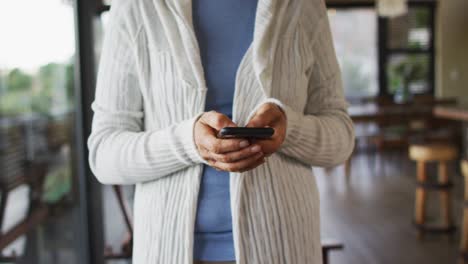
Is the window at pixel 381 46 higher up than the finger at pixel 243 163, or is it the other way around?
the window at pixel 381 46

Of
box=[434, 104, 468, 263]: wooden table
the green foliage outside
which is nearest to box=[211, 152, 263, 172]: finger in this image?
the green foliage outside

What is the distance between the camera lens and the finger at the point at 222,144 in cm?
75

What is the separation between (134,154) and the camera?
2.89ft

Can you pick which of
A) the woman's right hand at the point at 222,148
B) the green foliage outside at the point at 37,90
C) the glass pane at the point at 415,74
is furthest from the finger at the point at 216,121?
the glass pane at the point at 415,74

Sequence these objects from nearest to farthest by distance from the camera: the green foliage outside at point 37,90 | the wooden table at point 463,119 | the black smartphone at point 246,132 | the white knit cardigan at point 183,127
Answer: the black smartphone at point 246,132 → the white knit cardigan at point 183,127 → the green foliage outside at point 37,90 → the wooden table at point 463,119

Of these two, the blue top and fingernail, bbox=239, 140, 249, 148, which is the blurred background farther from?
fingernail, bbox=239, 140, 249, 148

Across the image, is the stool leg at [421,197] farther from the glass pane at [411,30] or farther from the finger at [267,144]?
the glass pane at [411,30]

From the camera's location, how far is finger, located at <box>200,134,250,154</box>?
2.45 ft

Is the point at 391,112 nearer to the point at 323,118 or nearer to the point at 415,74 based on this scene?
the point at 415,74

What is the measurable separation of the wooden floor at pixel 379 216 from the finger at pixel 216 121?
3.10 meters

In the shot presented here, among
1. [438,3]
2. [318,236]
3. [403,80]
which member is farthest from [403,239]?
[438,3]

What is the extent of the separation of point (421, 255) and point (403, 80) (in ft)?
16.9

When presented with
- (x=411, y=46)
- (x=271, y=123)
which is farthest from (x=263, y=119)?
(x=411, y=46)

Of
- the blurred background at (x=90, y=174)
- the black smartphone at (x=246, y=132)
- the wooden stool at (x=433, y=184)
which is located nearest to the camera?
the black smartphone at (x=246, y=132)
